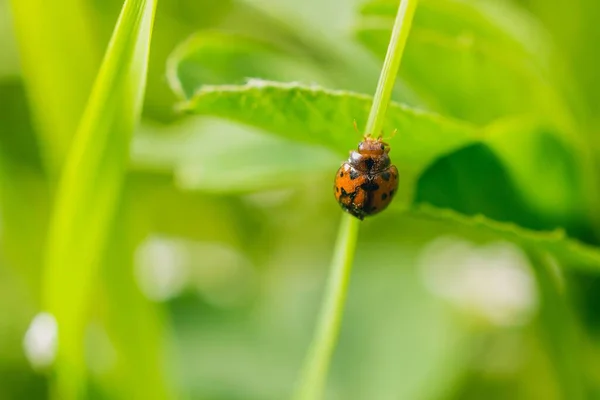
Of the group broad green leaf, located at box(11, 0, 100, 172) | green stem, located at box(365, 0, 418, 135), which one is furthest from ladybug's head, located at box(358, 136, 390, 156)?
broad green leaf, located at box(11, 0, 100, 172)

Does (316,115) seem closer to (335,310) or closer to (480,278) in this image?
(335,310)

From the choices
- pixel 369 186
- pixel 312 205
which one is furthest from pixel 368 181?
pixel 312 205

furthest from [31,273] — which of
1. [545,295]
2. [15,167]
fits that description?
[545,295]

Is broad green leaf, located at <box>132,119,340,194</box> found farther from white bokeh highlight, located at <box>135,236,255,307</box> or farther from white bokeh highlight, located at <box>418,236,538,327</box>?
white bokeh highlight, located at <box>418,236,538,327</box>

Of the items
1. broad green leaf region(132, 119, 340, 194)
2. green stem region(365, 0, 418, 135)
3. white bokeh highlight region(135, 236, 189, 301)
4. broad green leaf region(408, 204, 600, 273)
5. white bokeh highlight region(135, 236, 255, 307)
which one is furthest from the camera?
white bokeh highlight region(135, 236, 255, 307)

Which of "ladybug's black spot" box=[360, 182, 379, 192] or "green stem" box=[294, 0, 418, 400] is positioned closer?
"green stem" box=[294, 0, 418, 400]

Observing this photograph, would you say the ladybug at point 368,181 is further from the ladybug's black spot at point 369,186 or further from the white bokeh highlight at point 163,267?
the white bokeh highlight at point 163,267

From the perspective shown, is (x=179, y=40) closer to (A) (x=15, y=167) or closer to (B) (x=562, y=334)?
(A) (x=15, y=167)
